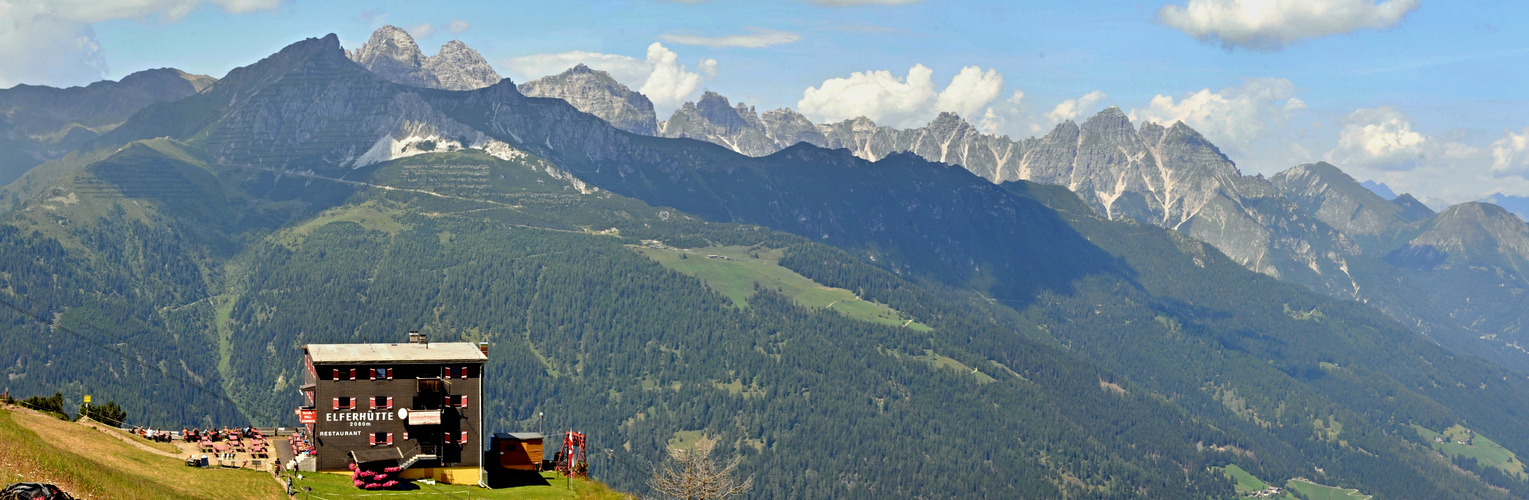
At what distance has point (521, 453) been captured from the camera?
127m

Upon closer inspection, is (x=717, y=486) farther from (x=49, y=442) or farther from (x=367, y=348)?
(x=49, y=442)

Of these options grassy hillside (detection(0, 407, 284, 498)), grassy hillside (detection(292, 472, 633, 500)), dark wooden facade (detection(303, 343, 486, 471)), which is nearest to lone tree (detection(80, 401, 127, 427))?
grassy hillside (detection(0, 407, 284, 498))

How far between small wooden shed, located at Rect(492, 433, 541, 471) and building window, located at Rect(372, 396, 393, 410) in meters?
11.9

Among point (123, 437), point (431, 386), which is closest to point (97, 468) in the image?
point (123, 437)

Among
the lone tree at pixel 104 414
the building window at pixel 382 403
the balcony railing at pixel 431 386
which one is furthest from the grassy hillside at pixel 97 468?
the balcony railing at pixel 431 386

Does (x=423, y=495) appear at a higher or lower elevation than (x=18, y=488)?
lower

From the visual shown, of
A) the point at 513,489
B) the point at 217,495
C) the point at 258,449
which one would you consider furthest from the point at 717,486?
the point at 217,495

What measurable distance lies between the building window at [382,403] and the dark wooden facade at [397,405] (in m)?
0.09

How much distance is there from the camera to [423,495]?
4318 inches

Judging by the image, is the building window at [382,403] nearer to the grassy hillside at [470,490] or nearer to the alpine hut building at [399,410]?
the alpine hut building at [399,410]

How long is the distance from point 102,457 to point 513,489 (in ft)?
113

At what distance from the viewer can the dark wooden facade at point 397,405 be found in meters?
117

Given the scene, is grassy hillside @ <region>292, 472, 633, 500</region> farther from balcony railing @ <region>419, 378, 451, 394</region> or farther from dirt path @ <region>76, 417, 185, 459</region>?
dirt path @ <region>76, 417, 185, 459</region>

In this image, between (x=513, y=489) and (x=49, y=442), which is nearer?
(x=49, y=442)
